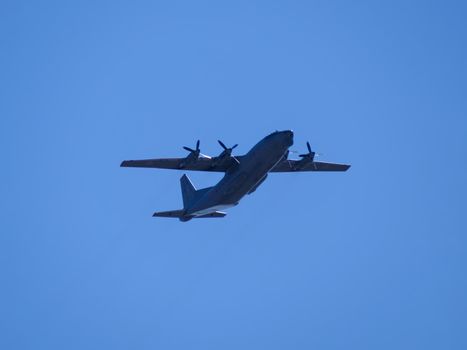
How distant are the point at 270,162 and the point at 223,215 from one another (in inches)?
289

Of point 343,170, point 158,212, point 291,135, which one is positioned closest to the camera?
point 291,135

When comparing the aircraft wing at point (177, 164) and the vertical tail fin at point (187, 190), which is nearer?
the aircraft wing at point (177, 164)

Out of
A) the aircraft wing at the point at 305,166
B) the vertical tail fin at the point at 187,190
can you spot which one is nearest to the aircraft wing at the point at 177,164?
the vertical tail fin at the point at 187,190

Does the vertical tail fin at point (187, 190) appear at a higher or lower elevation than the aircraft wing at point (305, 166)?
lower

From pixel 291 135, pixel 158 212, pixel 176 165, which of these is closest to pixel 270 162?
pixel 291 135

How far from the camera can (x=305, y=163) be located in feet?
156

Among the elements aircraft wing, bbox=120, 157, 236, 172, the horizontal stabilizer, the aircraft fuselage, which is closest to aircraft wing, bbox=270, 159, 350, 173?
aircraft wing, bbox=120, 157, 236, 172

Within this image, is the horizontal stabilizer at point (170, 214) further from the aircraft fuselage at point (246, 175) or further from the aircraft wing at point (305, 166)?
the aircraft wing at point (305, 166)

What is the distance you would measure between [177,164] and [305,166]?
29.0ft

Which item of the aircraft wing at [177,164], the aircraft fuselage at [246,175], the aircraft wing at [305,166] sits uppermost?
the aircraft wing at [305,166]

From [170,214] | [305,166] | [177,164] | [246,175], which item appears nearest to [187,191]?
[170,214]

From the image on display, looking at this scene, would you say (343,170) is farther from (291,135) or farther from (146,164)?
(146,164)

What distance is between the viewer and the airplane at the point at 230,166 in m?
40.4

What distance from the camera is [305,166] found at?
48.0 m
